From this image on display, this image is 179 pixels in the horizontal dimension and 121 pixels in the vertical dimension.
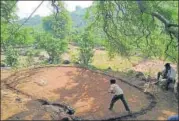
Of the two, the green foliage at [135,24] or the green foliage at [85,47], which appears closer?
the green foliage at [135,24]

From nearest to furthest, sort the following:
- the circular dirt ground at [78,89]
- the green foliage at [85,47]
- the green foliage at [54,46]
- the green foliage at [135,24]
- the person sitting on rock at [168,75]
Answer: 1. the circular dirt ground at [78,89]
2. the person sitting on rock at [168,75]
3. the green foliage at [135,24]
4. the green foliage at [85,47]
5. the green foliage at [54,46]

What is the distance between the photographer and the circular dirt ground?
13.3m

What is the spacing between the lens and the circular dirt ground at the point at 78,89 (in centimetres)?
1334

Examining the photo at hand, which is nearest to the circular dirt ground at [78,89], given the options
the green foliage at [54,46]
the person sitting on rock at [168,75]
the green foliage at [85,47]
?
the person sitting on rock at [168,75]

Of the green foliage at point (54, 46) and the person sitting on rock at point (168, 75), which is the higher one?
the green foliage at point (54, 46)

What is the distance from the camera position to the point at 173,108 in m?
14.2

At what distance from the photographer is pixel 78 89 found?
15500mm

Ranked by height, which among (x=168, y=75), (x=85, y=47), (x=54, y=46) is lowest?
(x=168, y=75)

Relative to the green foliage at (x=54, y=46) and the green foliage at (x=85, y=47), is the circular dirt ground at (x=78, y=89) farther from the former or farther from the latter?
the green foliage at (x=54, y=46)

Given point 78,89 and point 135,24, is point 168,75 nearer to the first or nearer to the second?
point 135,24

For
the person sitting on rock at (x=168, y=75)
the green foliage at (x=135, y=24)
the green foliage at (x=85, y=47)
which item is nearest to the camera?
the person sitting on rock at (x=168, y=75)

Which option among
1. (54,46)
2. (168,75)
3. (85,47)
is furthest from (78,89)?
(54,46)

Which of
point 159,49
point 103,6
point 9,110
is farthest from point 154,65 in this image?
A: point 9,110

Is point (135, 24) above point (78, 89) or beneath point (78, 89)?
above
